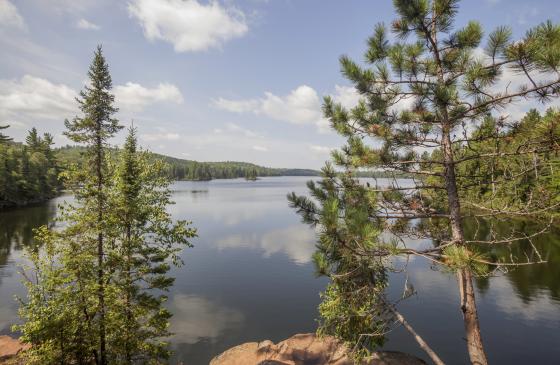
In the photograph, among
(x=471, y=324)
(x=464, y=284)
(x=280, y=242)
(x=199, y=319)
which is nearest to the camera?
(x=471, y=324)

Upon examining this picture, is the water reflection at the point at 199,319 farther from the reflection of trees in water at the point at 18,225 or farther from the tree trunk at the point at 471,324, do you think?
the reflection of trees in water at the point at 18,225

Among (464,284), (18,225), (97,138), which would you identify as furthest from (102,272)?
(18,225)

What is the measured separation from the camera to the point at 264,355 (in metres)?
16.8

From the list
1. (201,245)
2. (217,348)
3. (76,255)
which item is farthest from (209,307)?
(201,245)

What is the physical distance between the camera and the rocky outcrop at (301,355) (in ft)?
51.8

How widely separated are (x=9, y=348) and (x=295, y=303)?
1821cm

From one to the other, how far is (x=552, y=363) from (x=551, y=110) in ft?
62.0

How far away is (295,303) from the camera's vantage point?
25.2 metres

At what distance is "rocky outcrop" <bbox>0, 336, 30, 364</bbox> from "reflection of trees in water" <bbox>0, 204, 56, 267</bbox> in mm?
14991

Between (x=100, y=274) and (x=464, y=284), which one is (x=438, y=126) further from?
(x=100, y=274)

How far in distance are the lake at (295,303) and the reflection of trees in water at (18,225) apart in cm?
35

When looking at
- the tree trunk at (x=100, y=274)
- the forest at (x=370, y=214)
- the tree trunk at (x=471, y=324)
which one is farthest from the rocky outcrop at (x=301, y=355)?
the tree trunk at (x=471, y=324)

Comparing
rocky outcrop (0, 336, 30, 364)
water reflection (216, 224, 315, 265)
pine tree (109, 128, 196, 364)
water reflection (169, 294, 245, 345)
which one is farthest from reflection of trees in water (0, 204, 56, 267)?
water reflection (216, 224, 315, 265)

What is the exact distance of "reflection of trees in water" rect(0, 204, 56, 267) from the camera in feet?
129
